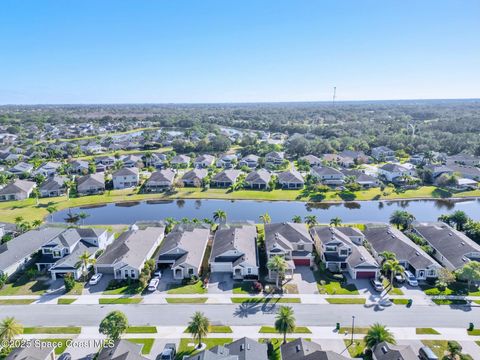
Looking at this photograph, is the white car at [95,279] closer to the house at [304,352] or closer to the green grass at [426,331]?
the house at [304,352]

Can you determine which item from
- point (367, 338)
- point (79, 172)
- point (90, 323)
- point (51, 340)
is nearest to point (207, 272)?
point (90, 323)

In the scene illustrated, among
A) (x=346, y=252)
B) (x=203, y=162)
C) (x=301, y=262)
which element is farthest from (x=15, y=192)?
(x=346, y=252)

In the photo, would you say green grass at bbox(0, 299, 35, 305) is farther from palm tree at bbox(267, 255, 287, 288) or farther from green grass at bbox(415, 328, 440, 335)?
green grass at bbox(415, 328, 440, 335)

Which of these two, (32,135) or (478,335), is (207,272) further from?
(32,135)

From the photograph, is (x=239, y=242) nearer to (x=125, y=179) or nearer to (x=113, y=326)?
(x=113, y=326)

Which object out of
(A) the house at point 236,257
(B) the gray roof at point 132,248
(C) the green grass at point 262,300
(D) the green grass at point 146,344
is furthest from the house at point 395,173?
(D) the green grass at point 146,344

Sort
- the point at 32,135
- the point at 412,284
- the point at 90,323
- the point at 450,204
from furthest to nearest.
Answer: the point at 32,135, the point at 450,204, the point at 412,284, the point at 90,323

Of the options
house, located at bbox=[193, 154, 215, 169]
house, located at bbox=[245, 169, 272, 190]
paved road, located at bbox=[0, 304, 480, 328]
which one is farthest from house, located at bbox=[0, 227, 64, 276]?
house, located at bbox=[193, 154, 215, 169]
